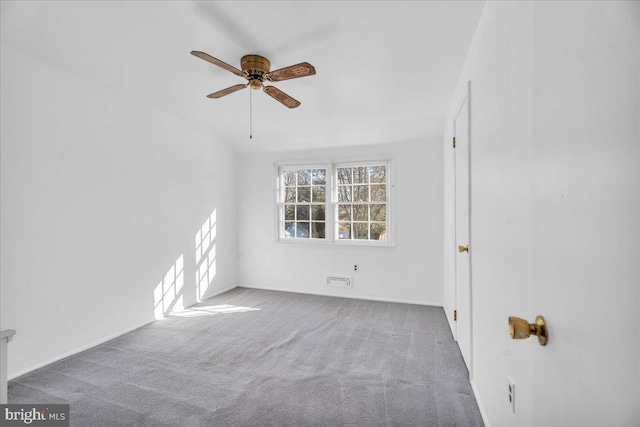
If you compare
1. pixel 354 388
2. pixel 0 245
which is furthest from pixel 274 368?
pixel 0 245

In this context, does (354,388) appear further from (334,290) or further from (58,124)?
(58,124)

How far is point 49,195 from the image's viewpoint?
2.70 metres

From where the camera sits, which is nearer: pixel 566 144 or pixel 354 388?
pixel 566 144

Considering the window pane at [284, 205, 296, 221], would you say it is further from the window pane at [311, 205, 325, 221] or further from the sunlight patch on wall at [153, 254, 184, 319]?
the sunlight patch on wall at [153, 254, 184, 319]

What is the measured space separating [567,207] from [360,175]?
13.6ft

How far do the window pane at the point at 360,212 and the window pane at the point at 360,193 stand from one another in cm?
11

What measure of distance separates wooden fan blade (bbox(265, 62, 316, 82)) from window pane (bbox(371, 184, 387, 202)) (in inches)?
108

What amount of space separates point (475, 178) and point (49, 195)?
3.47 meters

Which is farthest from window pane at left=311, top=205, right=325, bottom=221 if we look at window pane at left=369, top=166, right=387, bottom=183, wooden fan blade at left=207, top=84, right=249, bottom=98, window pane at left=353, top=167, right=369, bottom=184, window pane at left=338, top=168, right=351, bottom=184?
wooden fan blade at left=207, top=84, right=249, bottom=98

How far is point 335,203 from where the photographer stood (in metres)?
4.97

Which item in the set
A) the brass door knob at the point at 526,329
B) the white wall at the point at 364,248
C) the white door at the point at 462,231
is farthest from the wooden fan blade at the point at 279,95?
the brass door knob at the point at 526,329

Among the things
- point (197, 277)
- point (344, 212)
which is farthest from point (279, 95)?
point (197, 277)

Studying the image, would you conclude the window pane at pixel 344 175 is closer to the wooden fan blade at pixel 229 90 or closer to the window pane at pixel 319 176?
the window pane at pixel 319 176

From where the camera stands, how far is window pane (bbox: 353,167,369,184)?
486 centimetres
